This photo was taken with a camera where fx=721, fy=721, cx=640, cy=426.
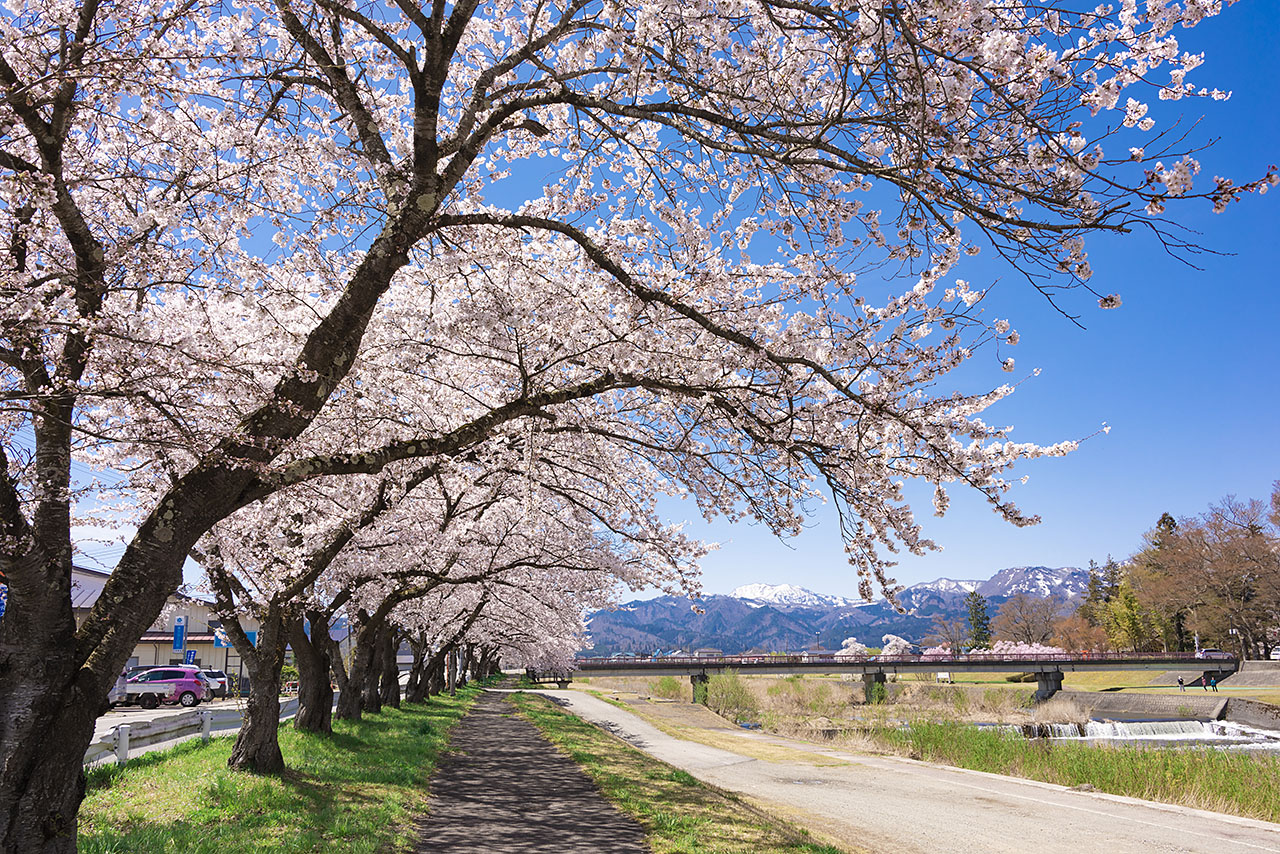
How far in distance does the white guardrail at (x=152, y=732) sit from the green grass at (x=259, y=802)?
344mm

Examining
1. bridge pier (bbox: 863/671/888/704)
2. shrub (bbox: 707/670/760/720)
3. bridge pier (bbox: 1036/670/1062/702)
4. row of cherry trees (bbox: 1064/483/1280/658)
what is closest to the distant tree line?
row of cherry trees (bbox: 1064/483/1280/658)

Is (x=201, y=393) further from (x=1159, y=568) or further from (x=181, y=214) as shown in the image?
(x=1159, y=568)

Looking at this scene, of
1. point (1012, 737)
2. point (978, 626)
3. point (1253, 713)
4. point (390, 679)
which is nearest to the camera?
point (1012, 737)

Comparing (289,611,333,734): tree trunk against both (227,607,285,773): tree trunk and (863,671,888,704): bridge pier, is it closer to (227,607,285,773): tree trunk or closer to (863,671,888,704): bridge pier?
(227,607,285,773): tree trunk

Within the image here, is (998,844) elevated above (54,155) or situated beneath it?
situated beneath

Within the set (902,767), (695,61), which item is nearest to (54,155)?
(695,61)

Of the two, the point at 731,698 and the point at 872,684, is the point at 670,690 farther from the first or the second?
the point at 872,684

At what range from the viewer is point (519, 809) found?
10938 millimetres

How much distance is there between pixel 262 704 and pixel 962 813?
12920 millimetres

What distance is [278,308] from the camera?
908 cm

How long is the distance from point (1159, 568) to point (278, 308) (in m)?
96.1

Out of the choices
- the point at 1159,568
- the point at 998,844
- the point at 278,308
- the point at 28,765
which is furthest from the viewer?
the point at 1159,568

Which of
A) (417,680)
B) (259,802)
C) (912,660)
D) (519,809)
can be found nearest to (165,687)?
(417,680)

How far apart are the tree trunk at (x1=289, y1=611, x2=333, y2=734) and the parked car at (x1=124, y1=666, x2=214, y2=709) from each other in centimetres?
2632
